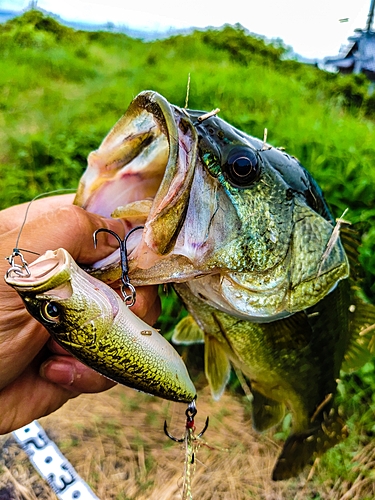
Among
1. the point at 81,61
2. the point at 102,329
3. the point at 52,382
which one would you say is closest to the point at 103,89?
the point at 81,61

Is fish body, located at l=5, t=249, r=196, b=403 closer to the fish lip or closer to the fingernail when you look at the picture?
the fish lip

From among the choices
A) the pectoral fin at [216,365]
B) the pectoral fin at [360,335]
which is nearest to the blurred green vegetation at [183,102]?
the pectoral fin at [360,335]

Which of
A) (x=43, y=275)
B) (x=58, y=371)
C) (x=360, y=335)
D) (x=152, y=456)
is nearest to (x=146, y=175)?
(x=43, y=275)

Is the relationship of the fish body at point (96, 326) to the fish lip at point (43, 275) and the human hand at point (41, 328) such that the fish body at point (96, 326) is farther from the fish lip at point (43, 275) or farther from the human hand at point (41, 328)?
the human hand at point (41, 328)

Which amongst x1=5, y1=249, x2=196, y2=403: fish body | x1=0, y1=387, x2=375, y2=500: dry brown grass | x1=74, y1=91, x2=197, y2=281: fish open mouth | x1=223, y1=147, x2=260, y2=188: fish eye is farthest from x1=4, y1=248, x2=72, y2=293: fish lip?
x1=0, y1=387, x2=375, y2=500: dry brown grass

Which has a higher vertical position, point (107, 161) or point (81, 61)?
point (107, 161)

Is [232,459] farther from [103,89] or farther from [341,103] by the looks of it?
[103,89]
